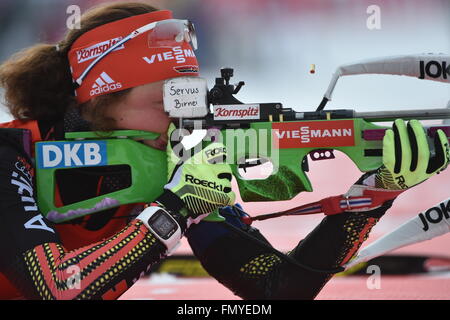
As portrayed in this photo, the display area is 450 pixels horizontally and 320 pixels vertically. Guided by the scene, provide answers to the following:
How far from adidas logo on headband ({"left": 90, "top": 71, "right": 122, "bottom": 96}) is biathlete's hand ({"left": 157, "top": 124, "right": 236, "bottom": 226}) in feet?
0.87

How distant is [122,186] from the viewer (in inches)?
58.6

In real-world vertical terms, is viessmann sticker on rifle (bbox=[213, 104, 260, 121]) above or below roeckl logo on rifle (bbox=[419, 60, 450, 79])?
below

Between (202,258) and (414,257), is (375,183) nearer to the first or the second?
(202,258)

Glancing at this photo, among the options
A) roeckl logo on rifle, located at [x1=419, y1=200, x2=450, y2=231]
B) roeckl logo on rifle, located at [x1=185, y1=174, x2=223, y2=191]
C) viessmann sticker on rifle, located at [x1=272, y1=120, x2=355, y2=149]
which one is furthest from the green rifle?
roeckl logo on rifle, located at [x1=419, y1=200, x2=450, y2=231]

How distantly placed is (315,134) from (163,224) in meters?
0.42

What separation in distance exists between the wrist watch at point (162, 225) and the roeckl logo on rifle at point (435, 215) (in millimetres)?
702

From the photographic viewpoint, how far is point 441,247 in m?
2.38

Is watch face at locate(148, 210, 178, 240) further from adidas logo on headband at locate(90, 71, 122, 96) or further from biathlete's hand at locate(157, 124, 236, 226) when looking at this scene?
adidas logo on headband at locate(90, 71, 122, 96)

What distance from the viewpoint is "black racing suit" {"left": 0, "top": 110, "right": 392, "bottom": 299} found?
1.23m

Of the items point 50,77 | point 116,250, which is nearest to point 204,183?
point 116,250

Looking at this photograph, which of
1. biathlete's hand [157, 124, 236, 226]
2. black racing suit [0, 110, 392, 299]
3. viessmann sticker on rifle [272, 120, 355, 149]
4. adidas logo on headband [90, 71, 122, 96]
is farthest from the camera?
adidas logo on headband [90, 71, 122, 96]

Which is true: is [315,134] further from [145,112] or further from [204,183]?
[145,112]

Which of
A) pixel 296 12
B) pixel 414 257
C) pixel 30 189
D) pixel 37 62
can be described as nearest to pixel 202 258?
pixel 30 189

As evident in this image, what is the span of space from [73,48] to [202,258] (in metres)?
0.67
